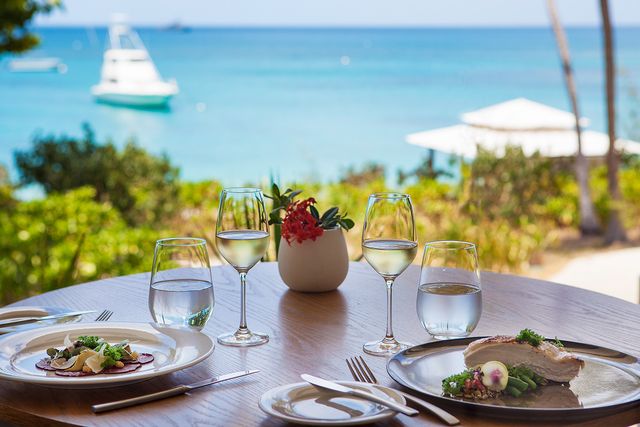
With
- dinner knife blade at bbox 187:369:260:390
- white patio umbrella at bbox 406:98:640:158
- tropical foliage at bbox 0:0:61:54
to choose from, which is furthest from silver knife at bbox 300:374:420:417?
white patio umbrella at bbox 406:98:640:158

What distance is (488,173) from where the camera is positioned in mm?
6617

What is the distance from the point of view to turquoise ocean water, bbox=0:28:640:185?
24.2 m

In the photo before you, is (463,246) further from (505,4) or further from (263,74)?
(505,4)

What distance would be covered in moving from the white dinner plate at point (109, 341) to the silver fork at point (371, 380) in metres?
0.22

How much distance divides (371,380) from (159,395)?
306mm

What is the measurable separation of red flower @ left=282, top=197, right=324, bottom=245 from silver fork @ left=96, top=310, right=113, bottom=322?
0.39m

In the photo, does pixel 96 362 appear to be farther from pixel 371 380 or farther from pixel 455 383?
pixel 455 383

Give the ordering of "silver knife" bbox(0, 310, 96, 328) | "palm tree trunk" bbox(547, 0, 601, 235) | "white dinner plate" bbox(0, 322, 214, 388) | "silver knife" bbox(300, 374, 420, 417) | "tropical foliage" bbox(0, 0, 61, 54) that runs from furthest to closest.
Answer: "palm tree trunk" bbox(547, 0, 601, 235) → "tropical foliage" bbox(0, 0, 61, 54) → "silver knife" bbox(0, 310, 96, 328) → "white dinner plate" bbox(0, 322, 214, 388) → "silver knife" bbox(300, 374, 420, 417)

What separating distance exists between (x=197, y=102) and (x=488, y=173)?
1042 inches

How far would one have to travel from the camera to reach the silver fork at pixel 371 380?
1.06m

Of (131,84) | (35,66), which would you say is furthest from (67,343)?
(35,66)

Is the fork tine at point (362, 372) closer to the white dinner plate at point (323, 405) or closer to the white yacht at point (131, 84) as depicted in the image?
the white dinner plate at point (323, 405)

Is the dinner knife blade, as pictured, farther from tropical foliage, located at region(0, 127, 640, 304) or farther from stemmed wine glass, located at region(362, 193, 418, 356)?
tropical foliage, located at region(0, 127, 640, 304)

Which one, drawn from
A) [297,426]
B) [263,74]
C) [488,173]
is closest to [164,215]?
[488,173]
